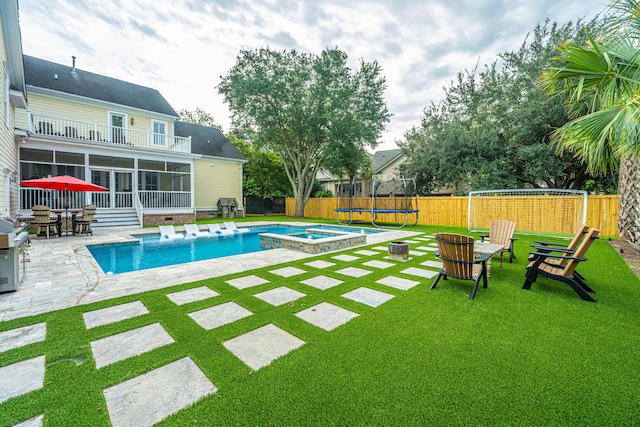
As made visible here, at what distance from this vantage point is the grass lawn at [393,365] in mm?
1682

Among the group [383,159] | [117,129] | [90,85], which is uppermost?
[90,85]

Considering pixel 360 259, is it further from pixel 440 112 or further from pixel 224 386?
pixel 440 112

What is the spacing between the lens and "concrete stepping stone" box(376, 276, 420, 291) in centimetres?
423

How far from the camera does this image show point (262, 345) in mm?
2496

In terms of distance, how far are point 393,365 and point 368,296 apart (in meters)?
1.63

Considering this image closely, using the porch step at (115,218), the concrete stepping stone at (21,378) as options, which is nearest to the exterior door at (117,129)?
the porch step at (115,218)

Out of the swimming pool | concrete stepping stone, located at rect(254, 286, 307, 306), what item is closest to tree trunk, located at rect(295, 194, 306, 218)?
the swimming pool

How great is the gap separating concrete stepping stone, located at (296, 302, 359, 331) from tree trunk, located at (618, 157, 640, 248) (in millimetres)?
8563

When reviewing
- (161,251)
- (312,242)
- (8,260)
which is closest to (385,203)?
(312,242)

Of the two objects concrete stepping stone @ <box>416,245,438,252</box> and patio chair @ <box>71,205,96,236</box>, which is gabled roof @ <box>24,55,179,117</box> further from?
concrete stepping stone @ <box>416,245,438,252</box>

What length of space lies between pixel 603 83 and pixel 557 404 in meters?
5.01

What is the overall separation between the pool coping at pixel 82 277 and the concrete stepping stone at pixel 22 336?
0.50m

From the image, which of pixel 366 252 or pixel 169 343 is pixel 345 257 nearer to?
pixel 366 252

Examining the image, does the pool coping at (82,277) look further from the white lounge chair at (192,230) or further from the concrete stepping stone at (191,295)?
the white lounge chair at (192,230)
